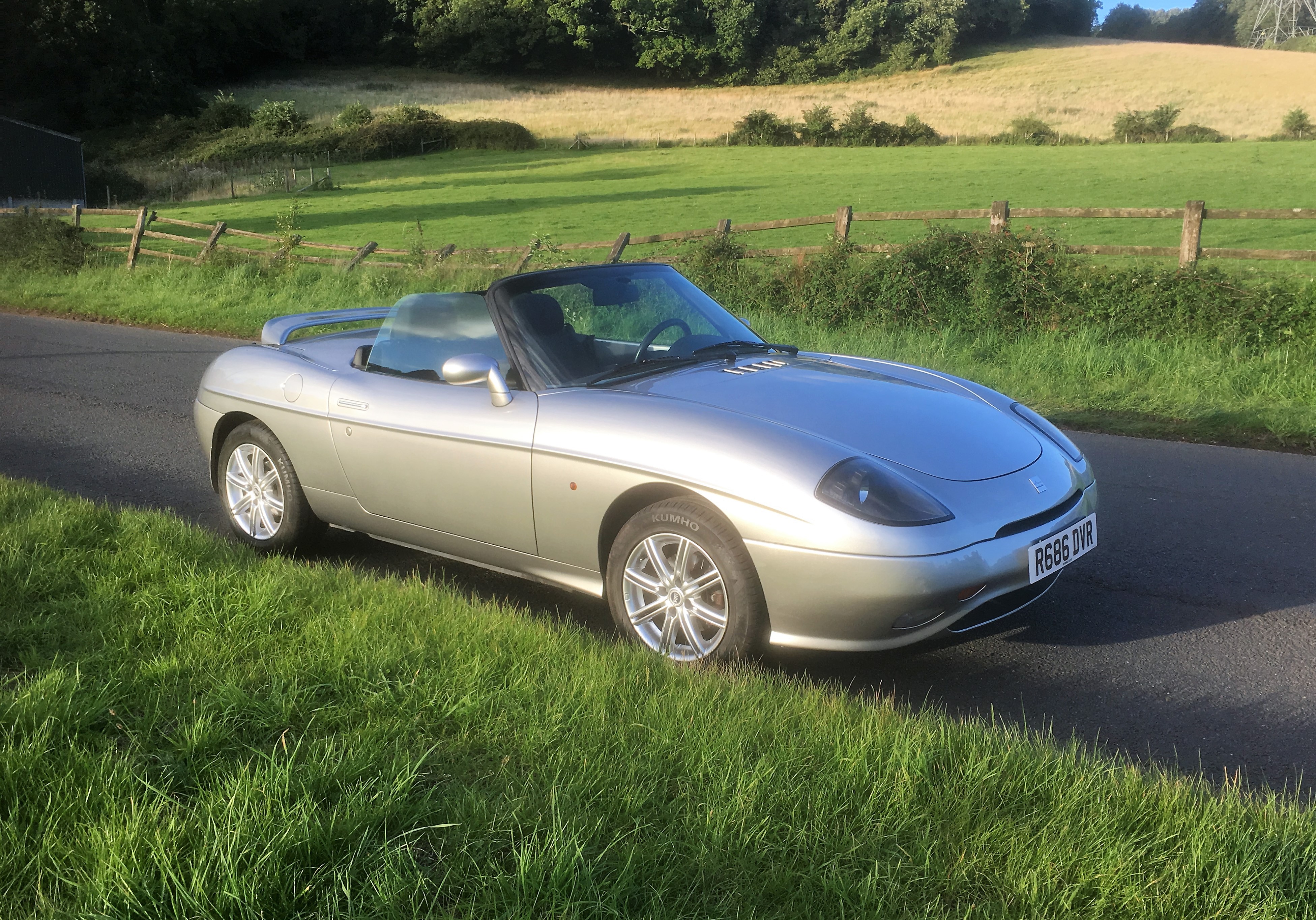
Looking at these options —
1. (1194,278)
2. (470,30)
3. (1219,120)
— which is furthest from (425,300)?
(470,30)

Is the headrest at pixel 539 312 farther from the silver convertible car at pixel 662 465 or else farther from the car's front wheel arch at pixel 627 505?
the car's front wheel arch at pixel 627 505

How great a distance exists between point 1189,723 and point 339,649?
2804 millimetres

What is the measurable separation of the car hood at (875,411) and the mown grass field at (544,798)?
35.8 inches

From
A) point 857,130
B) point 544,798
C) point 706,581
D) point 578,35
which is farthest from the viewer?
point 578,35

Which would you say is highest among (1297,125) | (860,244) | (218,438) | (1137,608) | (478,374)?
(1297,125)

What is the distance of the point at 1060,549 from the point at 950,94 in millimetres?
74143

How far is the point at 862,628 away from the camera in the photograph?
3.58m

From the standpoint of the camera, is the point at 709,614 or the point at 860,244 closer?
the point at 709,614

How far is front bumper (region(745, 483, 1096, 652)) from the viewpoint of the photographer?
137 inches

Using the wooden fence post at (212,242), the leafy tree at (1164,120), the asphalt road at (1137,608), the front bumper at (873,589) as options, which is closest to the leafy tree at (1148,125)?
the leafy tree at (1164,120)

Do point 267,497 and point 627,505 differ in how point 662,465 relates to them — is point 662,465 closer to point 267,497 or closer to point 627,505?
point 627,505

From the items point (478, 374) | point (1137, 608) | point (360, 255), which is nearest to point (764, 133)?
point (360, 255)

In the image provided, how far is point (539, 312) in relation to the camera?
4676 mm

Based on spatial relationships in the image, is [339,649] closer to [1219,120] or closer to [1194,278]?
[1194,278]
